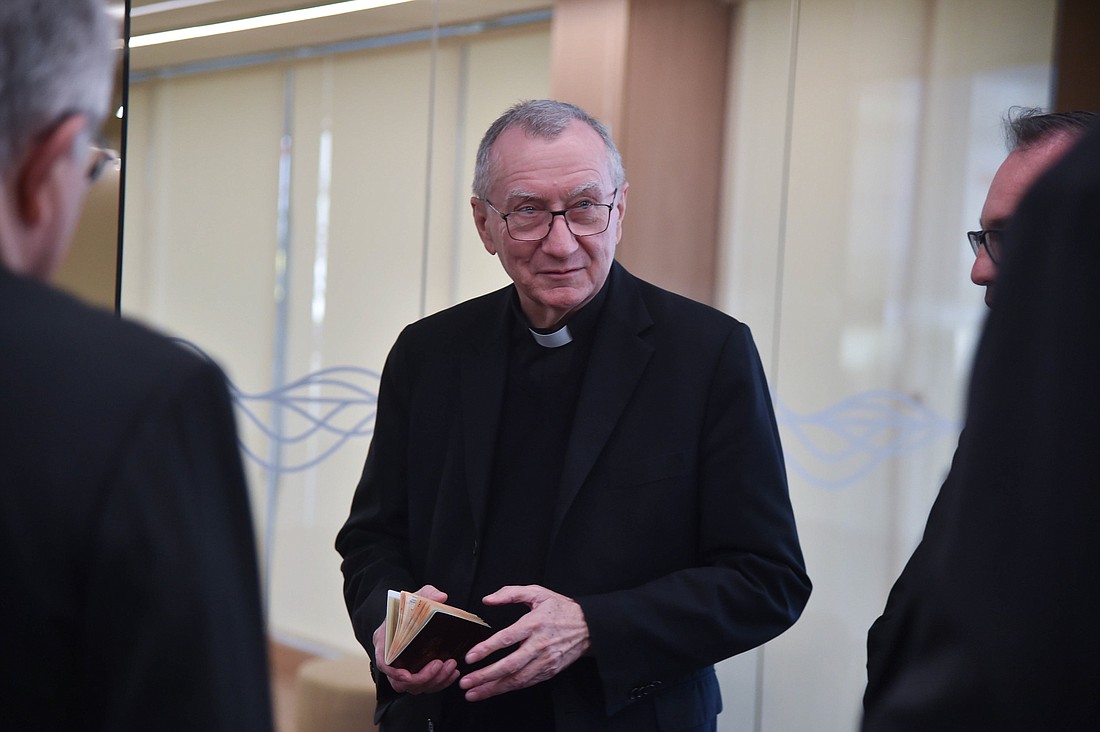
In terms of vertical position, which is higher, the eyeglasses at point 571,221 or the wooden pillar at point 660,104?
the wooden pillar at point 660,104

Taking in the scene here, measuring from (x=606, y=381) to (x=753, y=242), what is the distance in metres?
1.98

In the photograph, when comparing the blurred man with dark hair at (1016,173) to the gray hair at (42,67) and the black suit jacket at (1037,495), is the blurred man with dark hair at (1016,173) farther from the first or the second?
the gray hair at (42,67)

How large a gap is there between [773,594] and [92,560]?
1.59 m

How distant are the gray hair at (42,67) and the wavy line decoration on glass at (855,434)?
3.37m

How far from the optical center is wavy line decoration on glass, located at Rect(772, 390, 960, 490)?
3.87 meters

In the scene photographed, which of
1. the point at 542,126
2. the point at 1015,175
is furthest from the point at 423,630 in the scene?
the point at 1015,175

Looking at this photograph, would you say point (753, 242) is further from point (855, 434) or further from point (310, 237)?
point (310, 237)

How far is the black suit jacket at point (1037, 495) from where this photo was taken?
76 centimetres

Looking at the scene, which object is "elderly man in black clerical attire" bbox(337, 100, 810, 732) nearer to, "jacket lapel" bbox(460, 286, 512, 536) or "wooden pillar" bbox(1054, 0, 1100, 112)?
"jacket lapel" bbox(460, 286, 512, 536)

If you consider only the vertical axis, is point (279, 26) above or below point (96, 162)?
above

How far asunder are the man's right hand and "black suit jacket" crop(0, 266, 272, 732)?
46.9 inches

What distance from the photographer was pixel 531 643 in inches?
78.7

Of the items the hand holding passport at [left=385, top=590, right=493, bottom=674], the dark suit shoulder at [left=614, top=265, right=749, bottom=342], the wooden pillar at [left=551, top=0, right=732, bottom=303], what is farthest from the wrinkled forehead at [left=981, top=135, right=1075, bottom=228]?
the wooden pillar at [left=551, top=0, right=732, bottom=303]

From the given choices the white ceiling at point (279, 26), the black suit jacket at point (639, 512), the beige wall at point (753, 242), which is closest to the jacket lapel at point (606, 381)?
the black suit jacket at point (639, 512)
